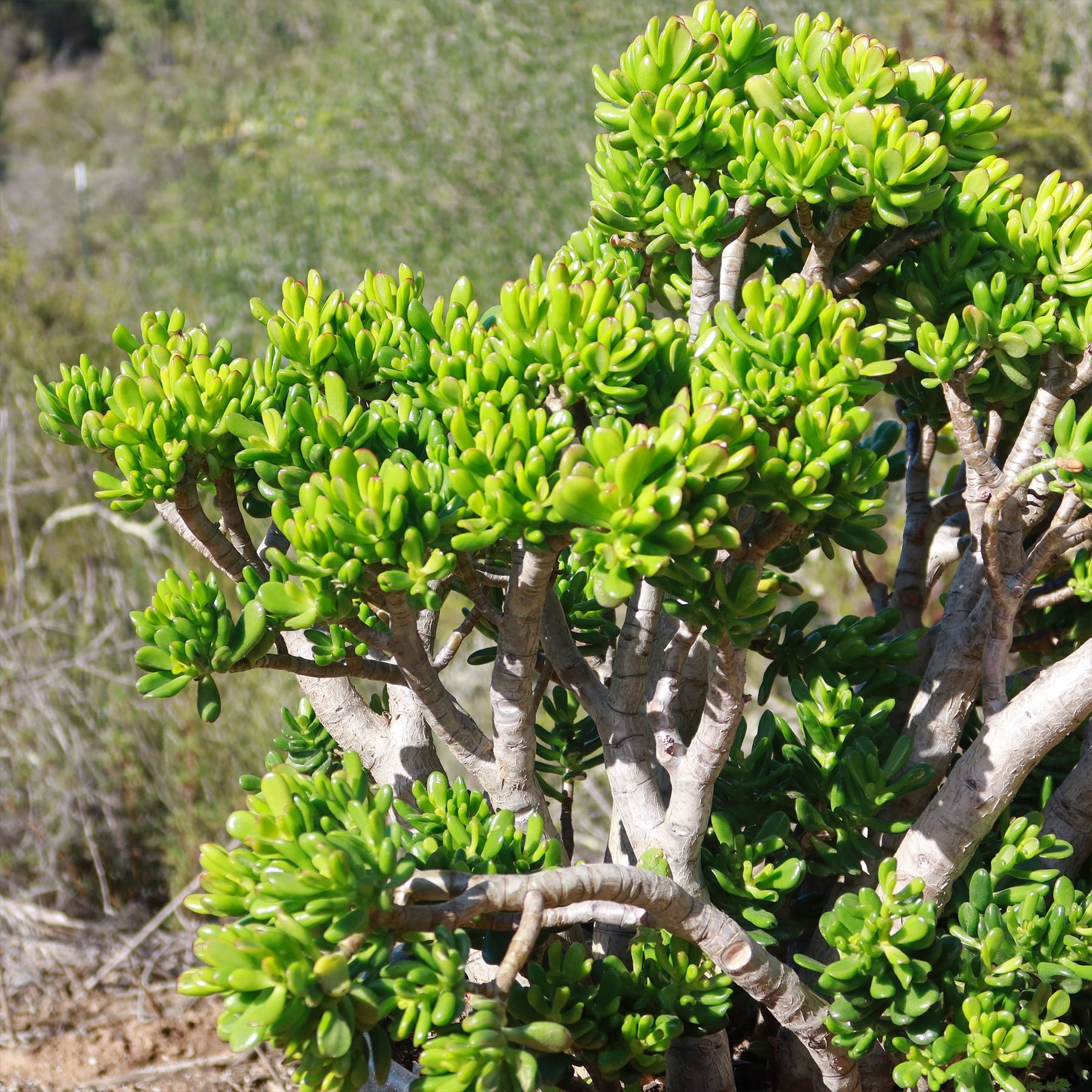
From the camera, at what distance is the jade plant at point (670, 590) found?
0.98 m

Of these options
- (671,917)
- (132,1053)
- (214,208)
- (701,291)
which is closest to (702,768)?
(671,917)

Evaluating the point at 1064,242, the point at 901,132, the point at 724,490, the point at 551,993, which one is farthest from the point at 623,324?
the point at 551,993

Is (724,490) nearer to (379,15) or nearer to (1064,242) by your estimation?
(1064,242)

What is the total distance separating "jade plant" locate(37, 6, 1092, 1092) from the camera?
38.4 inches

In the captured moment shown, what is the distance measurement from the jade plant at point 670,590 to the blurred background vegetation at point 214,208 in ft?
7.48

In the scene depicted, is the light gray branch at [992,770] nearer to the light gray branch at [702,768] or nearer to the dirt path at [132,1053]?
the light gray branch at [702,768]

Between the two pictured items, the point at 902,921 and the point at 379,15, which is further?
the point at 379,15

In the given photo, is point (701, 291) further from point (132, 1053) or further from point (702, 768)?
point (132, 1053)

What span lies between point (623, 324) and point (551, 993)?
0.77 meters

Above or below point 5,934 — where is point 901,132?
above

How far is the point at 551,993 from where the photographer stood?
1162 mm

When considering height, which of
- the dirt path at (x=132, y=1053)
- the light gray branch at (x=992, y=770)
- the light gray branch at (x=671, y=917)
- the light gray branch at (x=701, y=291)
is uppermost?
the light gray branch at (x=701, y=291)

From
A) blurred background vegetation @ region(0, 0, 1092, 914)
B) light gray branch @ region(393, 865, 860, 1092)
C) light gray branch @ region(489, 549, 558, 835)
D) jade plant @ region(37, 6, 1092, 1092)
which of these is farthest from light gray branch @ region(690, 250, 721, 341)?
blurred background vegetation @ region(0, 0, 1092, 914)

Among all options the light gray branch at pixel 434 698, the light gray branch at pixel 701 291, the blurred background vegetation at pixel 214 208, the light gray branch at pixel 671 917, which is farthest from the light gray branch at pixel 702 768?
the blurred background vegetation at pixel 214 208
